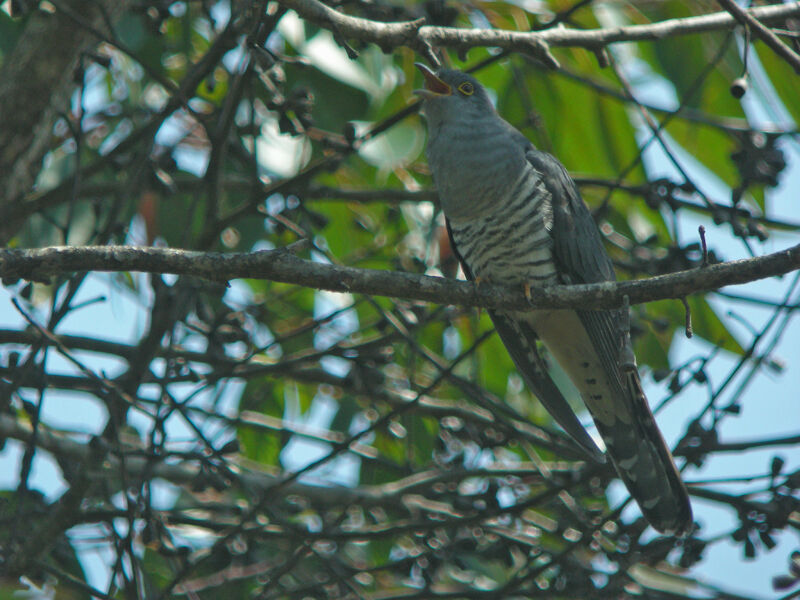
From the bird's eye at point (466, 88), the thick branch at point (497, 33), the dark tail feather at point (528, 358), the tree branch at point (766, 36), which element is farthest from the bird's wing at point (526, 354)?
the tree branch at point (766, 36)

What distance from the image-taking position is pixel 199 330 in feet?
10.1

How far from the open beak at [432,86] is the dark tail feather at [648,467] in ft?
4.44

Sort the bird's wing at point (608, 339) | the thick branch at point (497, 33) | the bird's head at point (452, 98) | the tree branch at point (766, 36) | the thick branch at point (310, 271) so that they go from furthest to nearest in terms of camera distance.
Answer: the bird's head at point (452, 98), the bird's wing at point (608, 339), the thick branch at point (497, 33), the tree branch at point (766, 36), the thick branch at point (310, 271)

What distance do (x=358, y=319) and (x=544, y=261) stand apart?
1275 millimetres

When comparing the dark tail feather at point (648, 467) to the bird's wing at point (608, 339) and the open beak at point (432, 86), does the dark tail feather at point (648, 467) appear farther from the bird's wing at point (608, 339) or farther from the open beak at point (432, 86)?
the open beak at point (432, 86)

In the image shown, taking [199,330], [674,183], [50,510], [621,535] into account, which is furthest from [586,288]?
[50,510]

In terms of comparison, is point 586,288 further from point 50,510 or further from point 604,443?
point 50,510

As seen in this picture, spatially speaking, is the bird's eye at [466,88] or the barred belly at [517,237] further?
the bird's eye at [466,88]

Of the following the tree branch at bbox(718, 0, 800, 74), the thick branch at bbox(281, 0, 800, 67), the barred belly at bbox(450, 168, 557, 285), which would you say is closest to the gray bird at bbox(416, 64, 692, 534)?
the barred belly at bbox(450, 168, 557, 285)

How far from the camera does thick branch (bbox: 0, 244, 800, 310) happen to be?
2164mm

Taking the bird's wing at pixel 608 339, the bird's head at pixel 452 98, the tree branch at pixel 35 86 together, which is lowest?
the bird's wing at pixel 608 339

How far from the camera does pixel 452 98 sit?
3.68 metres

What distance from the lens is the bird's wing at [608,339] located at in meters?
3.25

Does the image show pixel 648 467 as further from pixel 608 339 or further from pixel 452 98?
pixel 452 98
